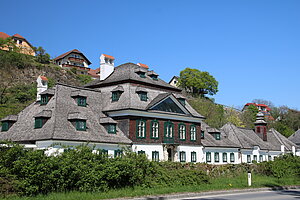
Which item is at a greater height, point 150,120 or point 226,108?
point 226,108

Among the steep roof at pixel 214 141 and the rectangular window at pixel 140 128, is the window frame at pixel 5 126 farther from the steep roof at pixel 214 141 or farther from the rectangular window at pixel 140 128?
the steep roof at pixel 214 141

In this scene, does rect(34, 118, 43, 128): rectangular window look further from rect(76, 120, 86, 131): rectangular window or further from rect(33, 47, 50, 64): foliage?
rect(33, 47, 50, 64): foliage

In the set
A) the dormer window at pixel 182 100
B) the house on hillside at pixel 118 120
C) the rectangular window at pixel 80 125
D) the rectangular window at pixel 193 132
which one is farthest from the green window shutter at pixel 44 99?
the rectangular window at pixel 193 132

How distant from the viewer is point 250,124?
88125mm

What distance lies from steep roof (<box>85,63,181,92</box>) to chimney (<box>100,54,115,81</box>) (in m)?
0.60

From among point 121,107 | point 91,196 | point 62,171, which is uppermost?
point 121,107

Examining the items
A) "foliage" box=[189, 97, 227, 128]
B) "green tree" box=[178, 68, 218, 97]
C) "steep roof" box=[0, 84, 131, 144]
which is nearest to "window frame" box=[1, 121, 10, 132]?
"steep roof" box=[0, 84, 131, 144]

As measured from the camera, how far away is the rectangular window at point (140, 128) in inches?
1412

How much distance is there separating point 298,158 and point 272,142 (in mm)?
32633

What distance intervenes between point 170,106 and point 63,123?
1235cm

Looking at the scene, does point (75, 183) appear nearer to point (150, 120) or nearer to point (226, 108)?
point (150, 120)

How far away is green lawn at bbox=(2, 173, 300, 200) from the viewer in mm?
16430

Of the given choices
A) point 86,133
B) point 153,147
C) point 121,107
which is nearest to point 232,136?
point 153,147

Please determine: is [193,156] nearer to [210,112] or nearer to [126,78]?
[126,78]
